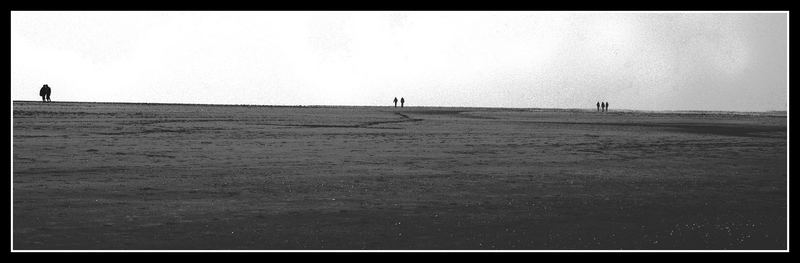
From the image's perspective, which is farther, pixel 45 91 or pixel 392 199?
pixel 45 91

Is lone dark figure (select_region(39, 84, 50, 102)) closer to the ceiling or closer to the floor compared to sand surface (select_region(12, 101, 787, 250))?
closer to the ceiling

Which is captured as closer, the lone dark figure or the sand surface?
the sand surface

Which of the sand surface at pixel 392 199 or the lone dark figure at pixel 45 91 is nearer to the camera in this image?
the sand surface at pixel 392 199

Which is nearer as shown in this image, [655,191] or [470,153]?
[655,191]

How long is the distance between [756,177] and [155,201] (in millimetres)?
6694

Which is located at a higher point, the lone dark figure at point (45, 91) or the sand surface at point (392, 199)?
the lone dark figure at point (45, 91)

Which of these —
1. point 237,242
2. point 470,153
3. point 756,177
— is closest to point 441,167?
point 470,153

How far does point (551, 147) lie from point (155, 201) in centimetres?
914

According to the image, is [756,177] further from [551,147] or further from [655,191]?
[551,147]

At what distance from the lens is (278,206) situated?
7.27m
